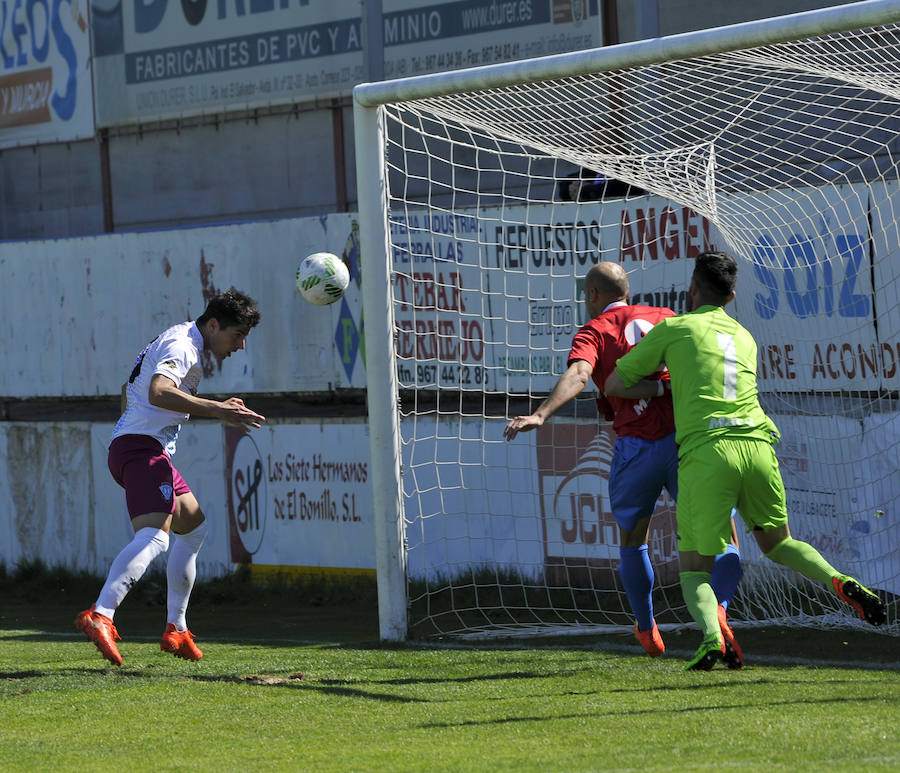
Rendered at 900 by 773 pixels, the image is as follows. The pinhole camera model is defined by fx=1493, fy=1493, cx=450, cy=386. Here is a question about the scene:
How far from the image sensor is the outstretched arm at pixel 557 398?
20.4 ft

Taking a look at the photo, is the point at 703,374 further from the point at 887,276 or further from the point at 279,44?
the point at 279,44

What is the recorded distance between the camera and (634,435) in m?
6.82

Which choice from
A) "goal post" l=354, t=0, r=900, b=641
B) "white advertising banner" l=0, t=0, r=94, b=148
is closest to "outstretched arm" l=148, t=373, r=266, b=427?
"goal post" l=354, t=0, r=900, b=641

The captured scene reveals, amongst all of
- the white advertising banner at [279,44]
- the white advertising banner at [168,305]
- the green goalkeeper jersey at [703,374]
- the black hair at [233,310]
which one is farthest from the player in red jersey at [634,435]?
the white advertising banner at [279,44]

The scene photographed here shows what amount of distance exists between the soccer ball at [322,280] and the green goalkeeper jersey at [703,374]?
3151mm

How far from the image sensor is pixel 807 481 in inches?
327

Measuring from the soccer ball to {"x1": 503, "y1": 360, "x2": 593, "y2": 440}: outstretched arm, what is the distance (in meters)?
2.88

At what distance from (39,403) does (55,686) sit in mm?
6461

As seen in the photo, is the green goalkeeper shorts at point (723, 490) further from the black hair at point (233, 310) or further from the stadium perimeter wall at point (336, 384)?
the black hair at point (233, 310)

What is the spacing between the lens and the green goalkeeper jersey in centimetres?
620

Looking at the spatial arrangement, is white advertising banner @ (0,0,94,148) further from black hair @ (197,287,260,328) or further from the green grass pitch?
black hair @ (197,287,260,328)

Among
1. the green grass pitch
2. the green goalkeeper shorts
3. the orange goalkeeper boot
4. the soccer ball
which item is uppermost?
the soccer ball

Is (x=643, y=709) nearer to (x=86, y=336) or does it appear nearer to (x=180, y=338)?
(x=180, y=338)

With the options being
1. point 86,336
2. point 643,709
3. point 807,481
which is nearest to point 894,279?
point 807,481
